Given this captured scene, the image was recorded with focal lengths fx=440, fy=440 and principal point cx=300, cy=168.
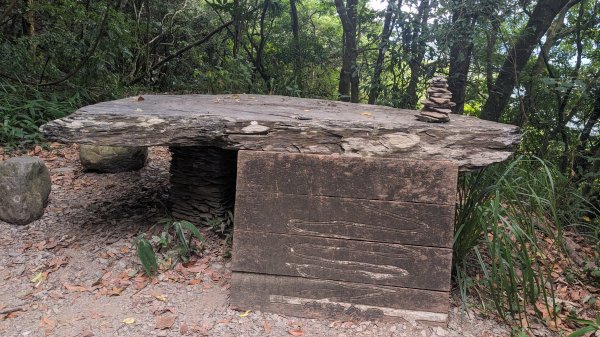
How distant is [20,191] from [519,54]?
497 cm

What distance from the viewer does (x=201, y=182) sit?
9.69 feet

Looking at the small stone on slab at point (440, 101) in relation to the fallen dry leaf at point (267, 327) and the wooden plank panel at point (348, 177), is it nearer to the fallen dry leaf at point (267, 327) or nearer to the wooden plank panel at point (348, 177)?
the wooden plank panel at point (348, 177)

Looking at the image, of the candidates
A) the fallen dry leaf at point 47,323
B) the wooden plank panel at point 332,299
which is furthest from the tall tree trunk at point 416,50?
the fallen dry leaf at point 47,323

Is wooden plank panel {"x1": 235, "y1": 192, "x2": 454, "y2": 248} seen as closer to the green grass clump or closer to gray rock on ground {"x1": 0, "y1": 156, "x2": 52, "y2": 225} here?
gray rock on ground {"x1": 0, "y1": 156, "x2": 52, "y2": 225}

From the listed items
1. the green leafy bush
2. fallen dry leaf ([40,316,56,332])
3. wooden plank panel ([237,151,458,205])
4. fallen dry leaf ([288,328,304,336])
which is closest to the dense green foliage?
wooden plank panel ([237,151,458,205])

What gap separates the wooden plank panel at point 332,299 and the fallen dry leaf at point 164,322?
30 cm

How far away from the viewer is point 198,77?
6.89 meters

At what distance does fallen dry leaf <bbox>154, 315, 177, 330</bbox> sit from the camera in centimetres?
211

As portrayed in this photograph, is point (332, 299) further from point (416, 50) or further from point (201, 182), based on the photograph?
point (416, 50)

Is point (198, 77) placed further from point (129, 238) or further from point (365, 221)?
point (365, 221)

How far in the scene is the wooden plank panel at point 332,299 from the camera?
2.12 meters

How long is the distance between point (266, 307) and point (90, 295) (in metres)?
0.98

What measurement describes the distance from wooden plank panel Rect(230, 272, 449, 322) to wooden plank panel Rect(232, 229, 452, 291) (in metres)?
0.04

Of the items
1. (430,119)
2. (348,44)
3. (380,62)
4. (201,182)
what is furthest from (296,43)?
(430,119)
